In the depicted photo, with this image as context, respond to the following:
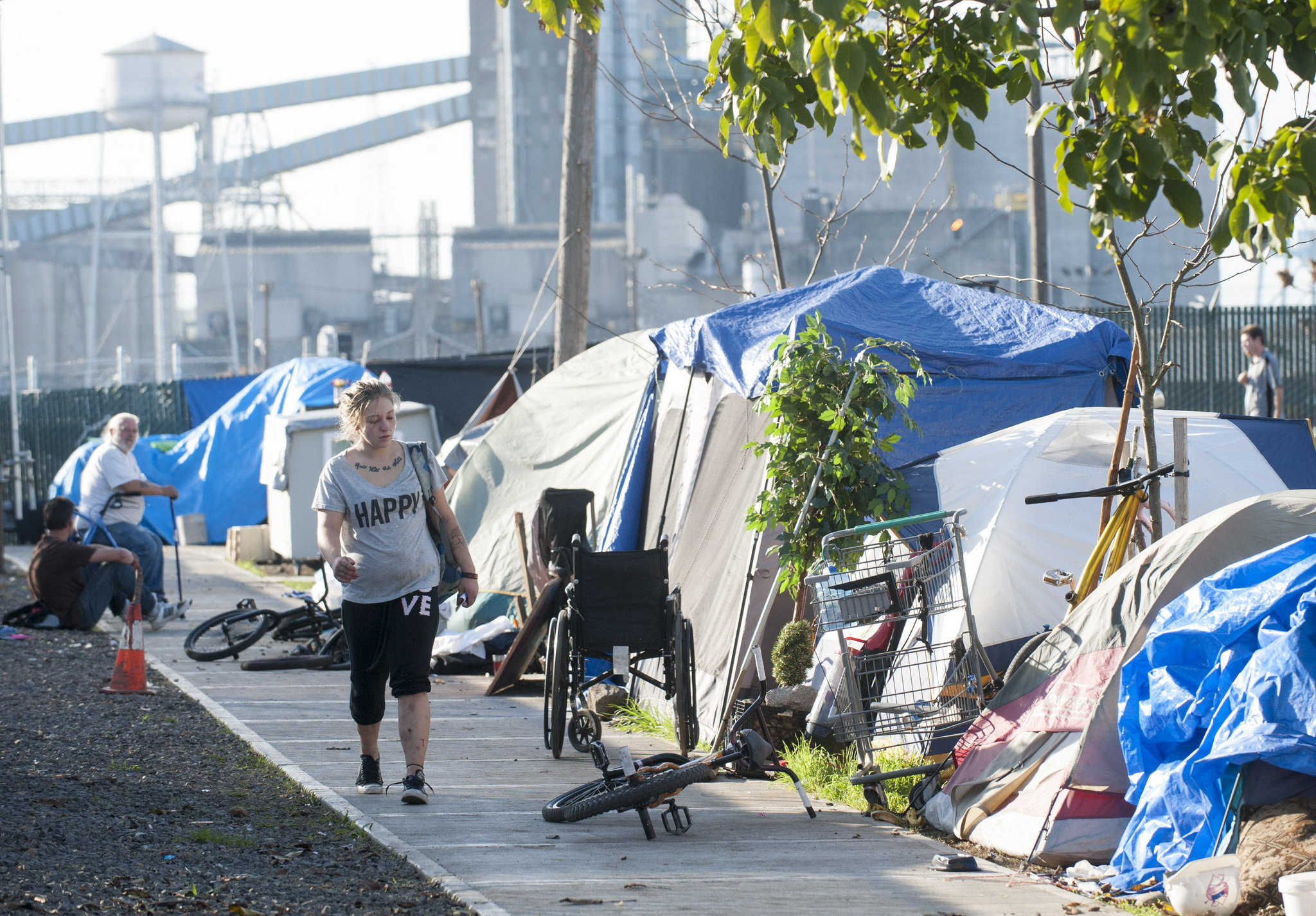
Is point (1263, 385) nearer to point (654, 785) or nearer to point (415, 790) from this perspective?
point (654, 785)

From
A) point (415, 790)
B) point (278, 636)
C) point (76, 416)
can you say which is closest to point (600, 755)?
point (415, 790)

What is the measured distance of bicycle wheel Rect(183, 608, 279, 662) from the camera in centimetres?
1068

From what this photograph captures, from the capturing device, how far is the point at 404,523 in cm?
628

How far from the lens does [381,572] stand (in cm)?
621

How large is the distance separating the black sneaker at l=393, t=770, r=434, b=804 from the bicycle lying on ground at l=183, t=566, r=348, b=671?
4085mm

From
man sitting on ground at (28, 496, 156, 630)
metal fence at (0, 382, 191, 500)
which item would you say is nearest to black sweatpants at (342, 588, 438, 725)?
man sitting on ground at (28, 496, 156, 630)

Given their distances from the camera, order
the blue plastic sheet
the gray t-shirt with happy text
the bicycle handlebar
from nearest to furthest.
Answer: the bicycle handlebar, the gray t-shirt with happy text, the blue plastic sheet

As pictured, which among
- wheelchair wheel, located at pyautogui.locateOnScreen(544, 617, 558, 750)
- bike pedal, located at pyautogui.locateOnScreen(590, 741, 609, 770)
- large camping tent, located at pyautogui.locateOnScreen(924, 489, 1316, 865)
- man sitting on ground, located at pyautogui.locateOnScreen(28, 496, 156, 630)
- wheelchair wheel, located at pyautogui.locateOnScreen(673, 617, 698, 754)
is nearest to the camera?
large camping tent, located at pyautogui.locateOnScreen(924, 489, 1316, 865)

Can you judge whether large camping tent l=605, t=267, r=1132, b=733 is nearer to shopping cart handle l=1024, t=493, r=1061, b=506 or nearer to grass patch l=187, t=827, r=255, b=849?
shopping cart handle l=1024, t=493, r=1061, b=506

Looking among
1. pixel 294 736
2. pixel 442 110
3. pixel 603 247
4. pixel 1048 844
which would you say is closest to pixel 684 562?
pixel 294 736

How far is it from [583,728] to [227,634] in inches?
176

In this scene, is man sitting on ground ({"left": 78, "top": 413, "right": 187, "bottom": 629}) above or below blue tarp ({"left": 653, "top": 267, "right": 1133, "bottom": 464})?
below

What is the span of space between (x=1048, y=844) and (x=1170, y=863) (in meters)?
0.52

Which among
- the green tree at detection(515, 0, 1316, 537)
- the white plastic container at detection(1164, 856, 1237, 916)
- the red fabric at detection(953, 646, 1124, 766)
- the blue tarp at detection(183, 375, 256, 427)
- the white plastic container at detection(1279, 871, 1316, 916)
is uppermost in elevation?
the green tree at detection(515, 0, 1316, 537)
